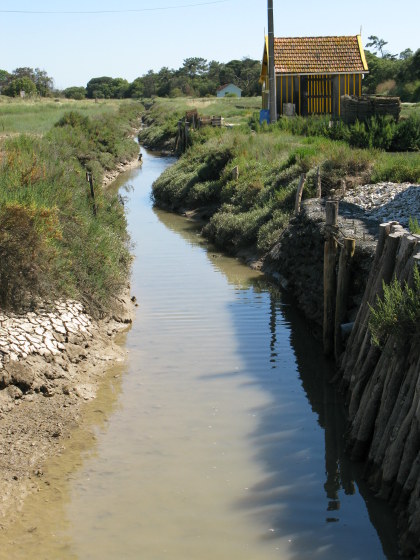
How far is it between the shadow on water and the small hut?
2329cm

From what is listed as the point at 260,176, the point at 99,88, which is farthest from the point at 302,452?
the point at 99,88

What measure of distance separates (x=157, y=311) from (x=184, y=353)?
2615 millimetres

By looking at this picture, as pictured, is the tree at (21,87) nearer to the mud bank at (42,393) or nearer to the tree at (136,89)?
the tree at (136,89)

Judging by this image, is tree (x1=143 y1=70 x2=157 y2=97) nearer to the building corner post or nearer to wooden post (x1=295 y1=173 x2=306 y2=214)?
the building corner post

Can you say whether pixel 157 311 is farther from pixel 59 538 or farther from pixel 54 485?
pixel 59 538

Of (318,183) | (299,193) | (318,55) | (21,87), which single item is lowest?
(299,193)

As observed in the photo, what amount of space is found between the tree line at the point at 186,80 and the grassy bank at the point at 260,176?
3588 centimetres

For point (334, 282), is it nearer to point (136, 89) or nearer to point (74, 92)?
point (136, 89)

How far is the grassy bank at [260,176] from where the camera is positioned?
19.3 meters

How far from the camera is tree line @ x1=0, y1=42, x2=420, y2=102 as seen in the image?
6425cm

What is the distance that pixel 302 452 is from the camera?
9336 mm

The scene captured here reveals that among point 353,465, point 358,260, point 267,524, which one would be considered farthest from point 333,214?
point 267,524

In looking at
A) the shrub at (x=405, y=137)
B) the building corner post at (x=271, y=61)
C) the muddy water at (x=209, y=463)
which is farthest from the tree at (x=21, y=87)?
the muddy water at (x=209, y=463)

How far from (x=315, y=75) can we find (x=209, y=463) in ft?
98.9
